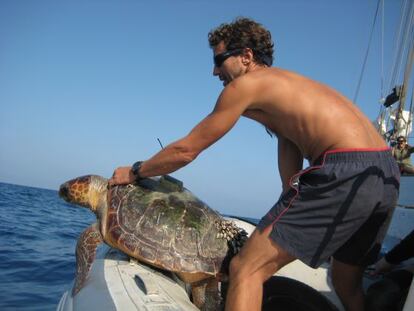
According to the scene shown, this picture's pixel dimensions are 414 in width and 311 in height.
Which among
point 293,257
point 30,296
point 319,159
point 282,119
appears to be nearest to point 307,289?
point 293,257

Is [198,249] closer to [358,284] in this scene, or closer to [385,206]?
[358,284]

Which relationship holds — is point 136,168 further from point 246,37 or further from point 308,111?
point 308,111

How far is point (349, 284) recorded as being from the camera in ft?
9.03

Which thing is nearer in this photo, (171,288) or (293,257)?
(293,257)

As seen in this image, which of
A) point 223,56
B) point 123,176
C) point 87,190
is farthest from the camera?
point 87,190

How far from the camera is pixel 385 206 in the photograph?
227cm

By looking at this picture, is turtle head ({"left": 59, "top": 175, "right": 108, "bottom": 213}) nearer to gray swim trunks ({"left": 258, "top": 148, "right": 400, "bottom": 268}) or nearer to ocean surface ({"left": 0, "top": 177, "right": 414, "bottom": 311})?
ocean surface ({"left": 0, "top": 177, "right": 414, "bottom": 311})

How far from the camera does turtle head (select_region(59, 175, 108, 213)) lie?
3.77 metres

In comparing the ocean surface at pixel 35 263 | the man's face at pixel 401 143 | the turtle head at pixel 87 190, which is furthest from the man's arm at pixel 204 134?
the man's face at pixel 401 143

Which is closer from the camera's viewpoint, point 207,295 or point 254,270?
point 254,270

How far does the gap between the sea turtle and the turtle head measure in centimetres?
23

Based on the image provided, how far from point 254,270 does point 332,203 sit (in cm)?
63

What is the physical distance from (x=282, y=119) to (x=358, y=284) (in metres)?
1.46

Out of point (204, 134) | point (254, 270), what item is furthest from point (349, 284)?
point (204, 134)
